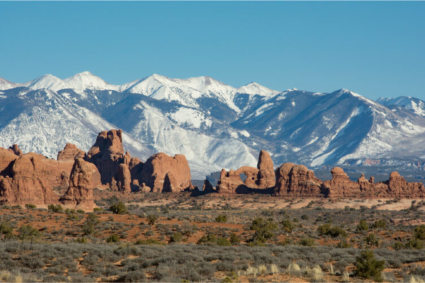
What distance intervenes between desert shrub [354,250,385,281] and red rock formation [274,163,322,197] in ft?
365

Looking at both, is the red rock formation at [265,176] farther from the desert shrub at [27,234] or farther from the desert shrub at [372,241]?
the desert shrub at [27,234]

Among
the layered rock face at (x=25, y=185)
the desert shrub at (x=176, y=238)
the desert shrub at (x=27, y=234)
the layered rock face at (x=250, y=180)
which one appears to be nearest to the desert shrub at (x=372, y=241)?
the desert shrub at (x=176, y=238)

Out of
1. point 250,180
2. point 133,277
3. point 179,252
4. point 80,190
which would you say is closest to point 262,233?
point 179,252

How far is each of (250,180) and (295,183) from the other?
20.0 metres

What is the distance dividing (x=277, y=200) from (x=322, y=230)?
75.3 meters

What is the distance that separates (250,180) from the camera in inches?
6609

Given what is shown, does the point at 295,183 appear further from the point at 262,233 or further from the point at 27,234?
the point at 27,234

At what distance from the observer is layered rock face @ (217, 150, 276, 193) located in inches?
6311

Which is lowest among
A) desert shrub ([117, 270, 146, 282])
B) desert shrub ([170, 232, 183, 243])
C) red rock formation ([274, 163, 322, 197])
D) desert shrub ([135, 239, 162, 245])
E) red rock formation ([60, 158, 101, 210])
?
desert shrub ([117, 270, 146, 282])

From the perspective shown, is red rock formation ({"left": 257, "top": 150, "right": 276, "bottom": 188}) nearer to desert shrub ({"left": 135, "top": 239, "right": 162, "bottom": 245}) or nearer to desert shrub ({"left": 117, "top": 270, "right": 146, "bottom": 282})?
desert shrub ({"left": 135, "top": 239, "right": 162, "bottom": 245})

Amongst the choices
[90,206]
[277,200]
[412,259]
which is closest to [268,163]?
[277,200]

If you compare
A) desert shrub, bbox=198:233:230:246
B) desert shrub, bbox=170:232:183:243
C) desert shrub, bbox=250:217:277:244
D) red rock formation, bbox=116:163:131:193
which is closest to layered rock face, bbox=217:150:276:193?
red rock formation, bbox=116:163:131:193

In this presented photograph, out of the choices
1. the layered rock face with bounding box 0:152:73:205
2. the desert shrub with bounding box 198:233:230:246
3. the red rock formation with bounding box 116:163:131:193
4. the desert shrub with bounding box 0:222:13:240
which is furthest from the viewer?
the red rock formation with bounding box 116:163:131:193

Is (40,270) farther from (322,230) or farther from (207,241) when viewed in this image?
(322,230)
